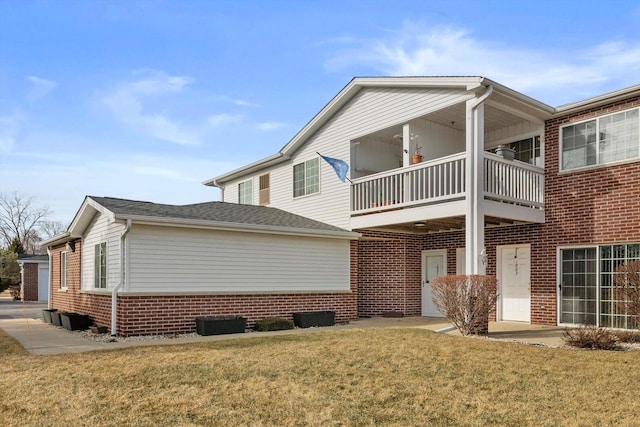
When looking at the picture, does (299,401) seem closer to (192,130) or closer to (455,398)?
(455,398)

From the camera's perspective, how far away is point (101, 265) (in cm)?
1319

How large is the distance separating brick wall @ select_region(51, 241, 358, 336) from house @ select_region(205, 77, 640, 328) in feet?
3.75

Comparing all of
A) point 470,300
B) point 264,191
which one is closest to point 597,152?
point 470,300

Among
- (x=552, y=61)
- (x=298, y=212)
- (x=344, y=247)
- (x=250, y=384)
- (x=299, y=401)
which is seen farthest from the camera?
(x=298, y=212)

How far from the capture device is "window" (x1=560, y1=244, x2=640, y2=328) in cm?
1170

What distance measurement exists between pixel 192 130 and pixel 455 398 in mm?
15205

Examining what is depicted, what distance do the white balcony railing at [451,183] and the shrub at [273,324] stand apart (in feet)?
13.3

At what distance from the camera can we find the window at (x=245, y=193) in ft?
68.8

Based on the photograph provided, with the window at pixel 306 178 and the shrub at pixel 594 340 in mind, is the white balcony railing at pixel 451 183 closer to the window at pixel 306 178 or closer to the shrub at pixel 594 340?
the window at pixel 306 178

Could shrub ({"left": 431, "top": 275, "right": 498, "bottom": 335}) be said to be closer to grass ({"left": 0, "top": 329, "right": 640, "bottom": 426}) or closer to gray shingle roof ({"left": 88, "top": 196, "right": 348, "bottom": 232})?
grass ({"left": 0, "top": 329, "right": 640, "bottom": 426})

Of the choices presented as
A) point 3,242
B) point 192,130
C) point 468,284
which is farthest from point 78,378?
point 3,242

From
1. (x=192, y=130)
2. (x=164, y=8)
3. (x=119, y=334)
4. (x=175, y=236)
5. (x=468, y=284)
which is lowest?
(x=119, y=334)

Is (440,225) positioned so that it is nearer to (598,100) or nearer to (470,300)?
(470,300)

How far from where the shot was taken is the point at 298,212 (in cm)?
1802
